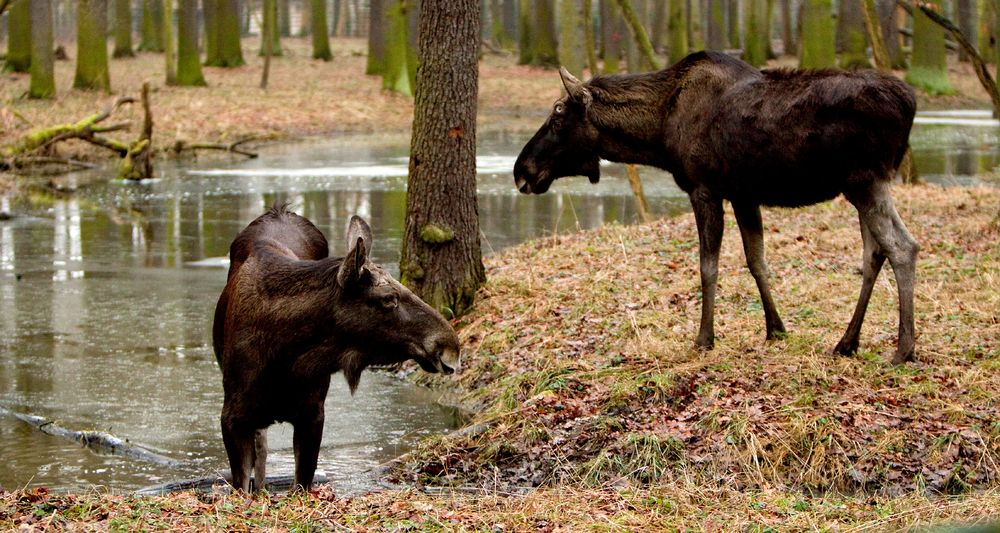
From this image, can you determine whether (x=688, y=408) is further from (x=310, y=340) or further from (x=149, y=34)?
(x=149, y=34)

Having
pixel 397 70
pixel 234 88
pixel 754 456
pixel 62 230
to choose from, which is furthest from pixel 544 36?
pixel 754 456

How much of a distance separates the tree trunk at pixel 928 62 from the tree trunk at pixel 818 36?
21.3 ft

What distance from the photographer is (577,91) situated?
9664 millimetres

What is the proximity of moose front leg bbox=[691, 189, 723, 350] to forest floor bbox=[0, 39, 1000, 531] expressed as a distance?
23cm

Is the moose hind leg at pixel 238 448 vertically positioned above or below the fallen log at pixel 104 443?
above

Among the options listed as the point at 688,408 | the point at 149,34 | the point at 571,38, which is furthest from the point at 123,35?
the point at 688,408

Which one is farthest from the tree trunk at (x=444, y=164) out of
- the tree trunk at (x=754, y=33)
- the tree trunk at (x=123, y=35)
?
the tree trunk at (x=123, y=35)

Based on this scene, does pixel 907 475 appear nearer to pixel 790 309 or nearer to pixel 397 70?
pixel 790 309

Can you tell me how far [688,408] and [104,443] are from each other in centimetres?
417

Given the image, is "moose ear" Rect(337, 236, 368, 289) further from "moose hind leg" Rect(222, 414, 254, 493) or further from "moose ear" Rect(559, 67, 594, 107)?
"moose ear" Rect(559, 67, 594, 107)

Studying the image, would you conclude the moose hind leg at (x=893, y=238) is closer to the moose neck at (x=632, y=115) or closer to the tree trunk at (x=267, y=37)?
the moose neck at (x=632, y=115)

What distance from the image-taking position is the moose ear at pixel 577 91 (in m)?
9.60

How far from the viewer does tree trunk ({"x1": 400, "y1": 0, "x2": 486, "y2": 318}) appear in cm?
1170

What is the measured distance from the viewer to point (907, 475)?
751 cm
